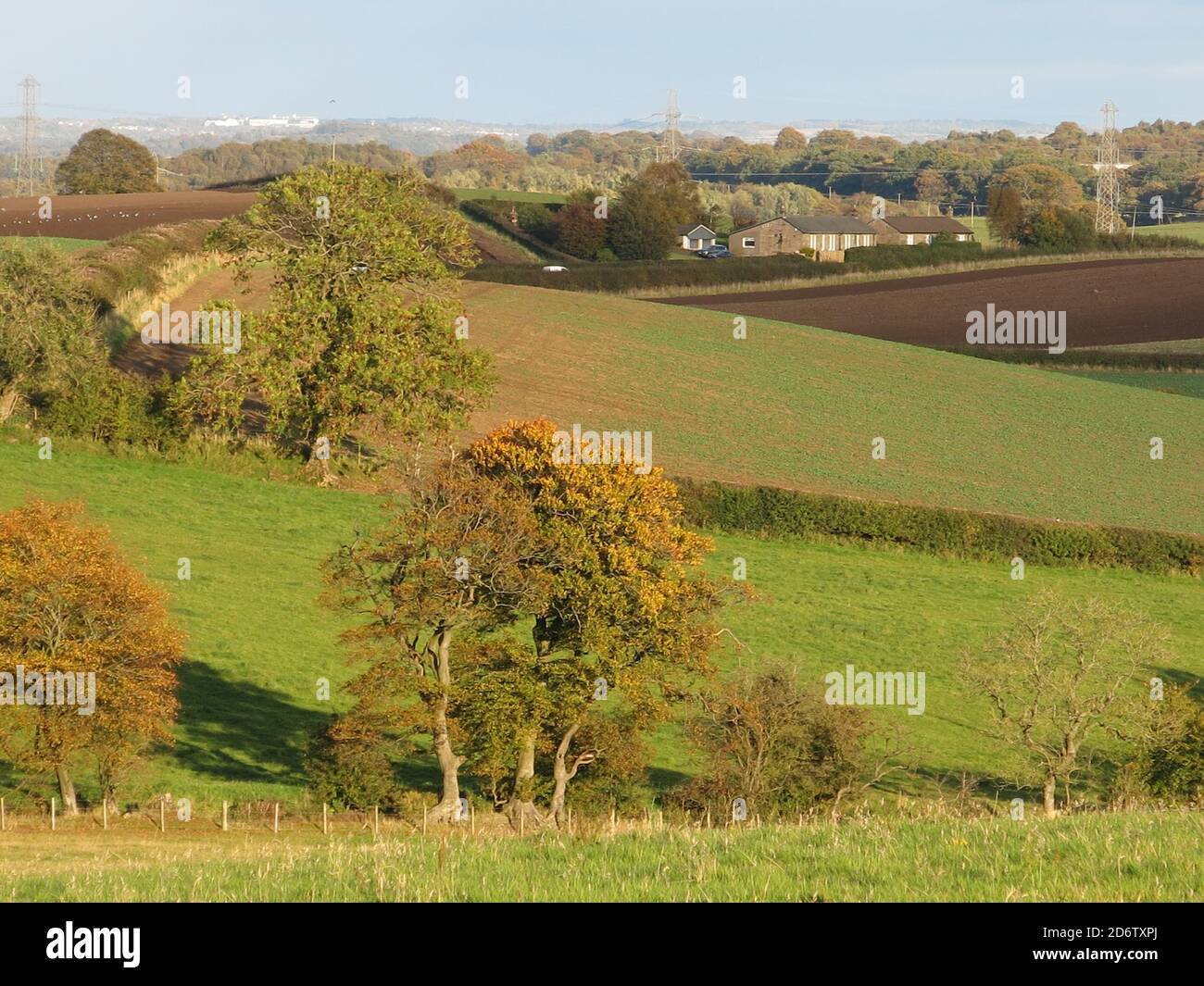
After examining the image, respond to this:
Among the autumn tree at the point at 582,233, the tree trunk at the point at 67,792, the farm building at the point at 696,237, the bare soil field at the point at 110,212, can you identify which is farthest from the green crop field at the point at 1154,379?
the farm building at the point at 696,237

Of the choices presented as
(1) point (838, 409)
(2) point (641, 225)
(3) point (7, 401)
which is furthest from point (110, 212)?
(1) point (838, 409)

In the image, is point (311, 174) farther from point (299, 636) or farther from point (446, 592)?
point (446, 592)

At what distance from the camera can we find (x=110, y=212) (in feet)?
374

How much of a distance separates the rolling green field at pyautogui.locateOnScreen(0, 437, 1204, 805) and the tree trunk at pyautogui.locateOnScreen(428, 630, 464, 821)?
10.6 feet

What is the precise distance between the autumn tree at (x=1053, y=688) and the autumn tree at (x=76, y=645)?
17.5 m

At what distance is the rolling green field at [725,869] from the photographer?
11.5 meters

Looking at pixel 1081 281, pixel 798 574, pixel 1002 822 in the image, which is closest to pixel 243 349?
pixel 798 574

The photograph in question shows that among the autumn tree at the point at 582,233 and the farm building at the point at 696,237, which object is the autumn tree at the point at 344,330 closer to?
the autumn tree at the point at 582,233

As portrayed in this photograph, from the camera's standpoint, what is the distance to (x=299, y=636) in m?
39.5

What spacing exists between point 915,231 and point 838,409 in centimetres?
9555

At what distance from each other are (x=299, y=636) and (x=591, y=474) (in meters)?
12.2

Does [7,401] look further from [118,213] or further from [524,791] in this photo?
[118,213]

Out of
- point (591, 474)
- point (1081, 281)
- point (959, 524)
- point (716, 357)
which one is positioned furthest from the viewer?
point (1081, 281)
